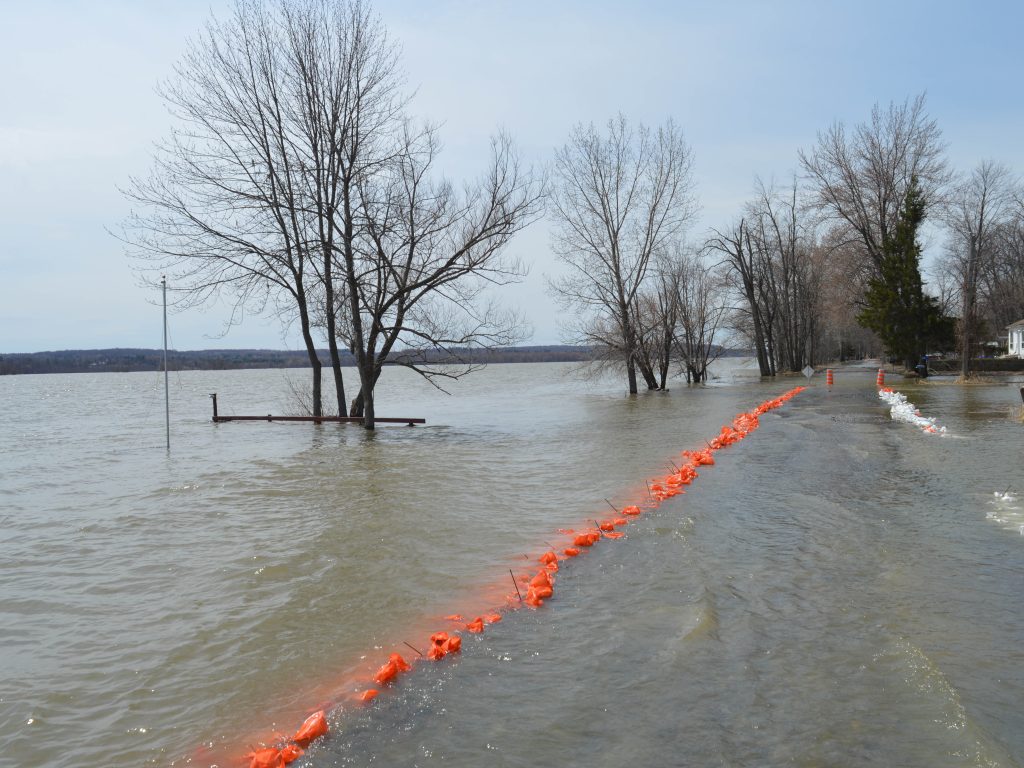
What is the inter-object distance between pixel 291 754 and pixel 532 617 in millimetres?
2055

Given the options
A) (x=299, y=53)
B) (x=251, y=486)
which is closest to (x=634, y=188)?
(x=299, y=53)

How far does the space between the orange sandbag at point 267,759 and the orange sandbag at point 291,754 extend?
0.07ft

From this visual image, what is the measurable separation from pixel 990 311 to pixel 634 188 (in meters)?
44.7

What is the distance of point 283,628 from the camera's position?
5.02 m

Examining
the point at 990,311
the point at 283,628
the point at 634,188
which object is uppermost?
the point at 634,188

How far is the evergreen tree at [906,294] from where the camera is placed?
33.5 m

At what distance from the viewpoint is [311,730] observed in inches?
133

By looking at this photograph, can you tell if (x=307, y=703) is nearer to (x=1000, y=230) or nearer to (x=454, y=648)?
(x=454, y=648)

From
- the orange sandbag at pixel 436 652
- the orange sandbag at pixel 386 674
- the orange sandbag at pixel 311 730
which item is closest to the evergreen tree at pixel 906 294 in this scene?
the orange sandbag at pixel 436 652

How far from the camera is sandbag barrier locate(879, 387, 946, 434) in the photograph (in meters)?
14.6

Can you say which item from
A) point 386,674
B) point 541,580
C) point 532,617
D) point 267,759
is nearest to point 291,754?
point 267,759

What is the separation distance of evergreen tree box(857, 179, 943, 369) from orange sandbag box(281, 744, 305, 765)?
36041 millimetres

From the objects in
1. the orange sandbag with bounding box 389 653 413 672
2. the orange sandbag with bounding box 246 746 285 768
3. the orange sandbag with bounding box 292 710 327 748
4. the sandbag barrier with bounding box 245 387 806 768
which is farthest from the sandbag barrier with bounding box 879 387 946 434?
the orange sandbag with bounding box 246 746 285 768

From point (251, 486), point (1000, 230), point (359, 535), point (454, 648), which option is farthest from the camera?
point (1000, 230)
